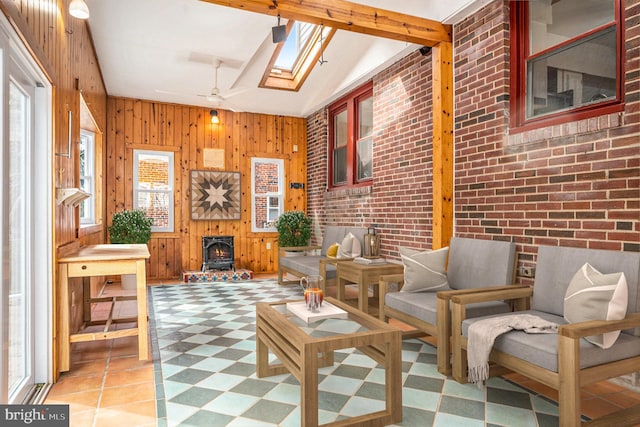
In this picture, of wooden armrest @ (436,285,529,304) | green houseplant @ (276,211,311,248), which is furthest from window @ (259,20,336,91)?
wooden armrest @ (436,285,529,304)

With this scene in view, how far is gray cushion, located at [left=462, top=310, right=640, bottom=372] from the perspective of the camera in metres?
1.94

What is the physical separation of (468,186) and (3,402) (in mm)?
3441

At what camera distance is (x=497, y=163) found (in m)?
3.32

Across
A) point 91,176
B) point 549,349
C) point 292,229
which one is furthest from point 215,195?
point 549,349

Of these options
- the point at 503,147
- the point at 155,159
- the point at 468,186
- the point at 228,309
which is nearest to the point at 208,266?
the point at 155,159

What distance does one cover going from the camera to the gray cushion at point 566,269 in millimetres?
2180

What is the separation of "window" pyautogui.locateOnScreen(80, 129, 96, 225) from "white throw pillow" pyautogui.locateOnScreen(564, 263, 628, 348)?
15.9ft

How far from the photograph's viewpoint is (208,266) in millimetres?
6598

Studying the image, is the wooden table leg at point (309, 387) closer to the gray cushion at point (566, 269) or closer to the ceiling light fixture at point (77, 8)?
the gray cushion at point (566, 269)

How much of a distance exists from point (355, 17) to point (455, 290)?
7.77 feet

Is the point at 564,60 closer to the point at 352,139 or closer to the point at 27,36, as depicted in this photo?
the point at 352,139

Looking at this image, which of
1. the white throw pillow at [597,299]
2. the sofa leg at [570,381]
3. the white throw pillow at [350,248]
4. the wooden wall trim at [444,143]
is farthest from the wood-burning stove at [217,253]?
the sofa leg at [570,381]

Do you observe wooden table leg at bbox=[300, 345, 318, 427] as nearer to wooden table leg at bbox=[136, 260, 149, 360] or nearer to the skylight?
wooden table leg at bbox=[136, 260, 149, 360]

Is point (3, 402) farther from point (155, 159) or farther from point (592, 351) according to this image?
point (155, 159)
